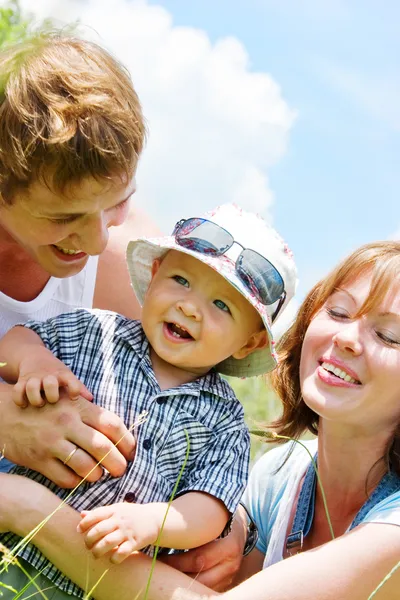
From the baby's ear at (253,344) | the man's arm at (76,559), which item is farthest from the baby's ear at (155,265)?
the man's arm at (76,559)

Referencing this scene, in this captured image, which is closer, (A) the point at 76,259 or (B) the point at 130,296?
(A) the point at 76,259

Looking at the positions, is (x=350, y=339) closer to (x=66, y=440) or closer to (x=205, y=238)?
(x=205, y=238)

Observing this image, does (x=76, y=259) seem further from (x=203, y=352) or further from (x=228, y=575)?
(x=228, y=575)

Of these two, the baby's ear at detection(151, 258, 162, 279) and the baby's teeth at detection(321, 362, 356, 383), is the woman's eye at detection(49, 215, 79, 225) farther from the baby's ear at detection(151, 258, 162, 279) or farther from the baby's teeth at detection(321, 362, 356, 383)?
the baby's teeth at detection(321, 362, 356, 383)

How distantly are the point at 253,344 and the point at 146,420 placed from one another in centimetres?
54

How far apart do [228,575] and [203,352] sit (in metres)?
0.80

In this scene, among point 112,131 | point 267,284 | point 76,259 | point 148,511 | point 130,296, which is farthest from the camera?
point 130,296

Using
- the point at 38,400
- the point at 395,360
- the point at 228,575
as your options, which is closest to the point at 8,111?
the point at 38,400

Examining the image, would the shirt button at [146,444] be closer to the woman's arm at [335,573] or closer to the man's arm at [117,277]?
the woman's arm at [335,573]

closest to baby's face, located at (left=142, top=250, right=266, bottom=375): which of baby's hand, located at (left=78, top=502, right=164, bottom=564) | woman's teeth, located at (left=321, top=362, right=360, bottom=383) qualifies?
woman's teeth, located at (left=321, top=362, right=360, bottom=383)

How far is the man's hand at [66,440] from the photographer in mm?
2641

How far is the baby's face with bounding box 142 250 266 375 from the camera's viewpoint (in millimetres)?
2834

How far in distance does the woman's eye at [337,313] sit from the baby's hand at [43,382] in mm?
970

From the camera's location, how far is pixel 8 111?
278cm
